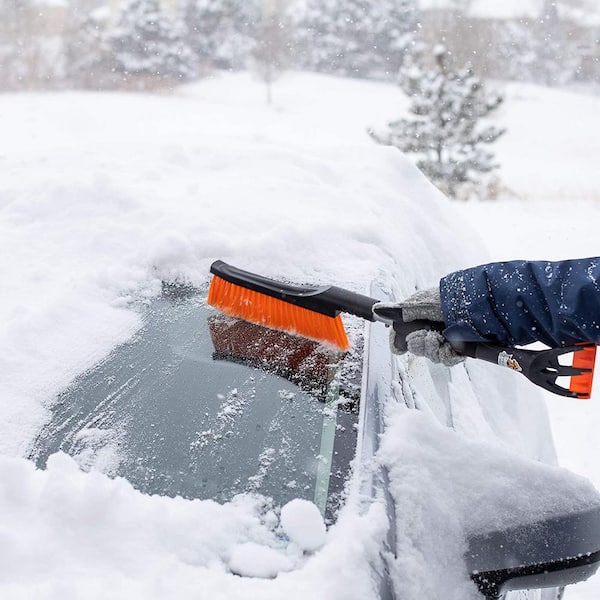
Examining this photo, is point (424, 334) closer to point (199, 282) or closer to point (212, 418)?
point (212, 418)

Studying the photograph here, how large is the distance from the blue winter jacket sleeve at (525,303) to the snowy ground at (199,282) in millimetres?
259

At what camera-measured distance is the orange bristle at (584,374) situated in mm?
1390

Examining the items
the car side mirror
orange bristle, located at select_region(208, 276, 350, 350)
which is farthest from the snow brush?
the car side mirror

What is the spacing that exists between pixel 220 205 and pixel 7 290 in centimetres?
95

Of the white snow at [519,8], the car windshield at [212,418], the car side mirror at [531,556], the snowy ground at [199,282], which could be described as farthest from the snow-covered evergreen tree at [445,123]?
the white snow at [519,8]

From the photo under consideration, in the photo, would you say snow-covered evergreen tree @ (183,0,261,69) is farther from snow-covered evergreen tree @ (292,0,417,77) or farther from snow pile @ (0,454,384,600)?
snow pile @ (0,454,384,600)

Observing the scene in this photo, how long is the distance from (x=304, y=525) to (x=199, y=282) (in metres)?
1.12

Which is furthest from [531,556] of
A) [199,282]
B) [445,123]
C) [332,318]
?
[445,123]

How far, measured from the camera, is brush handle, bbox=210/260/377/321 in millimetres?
1699

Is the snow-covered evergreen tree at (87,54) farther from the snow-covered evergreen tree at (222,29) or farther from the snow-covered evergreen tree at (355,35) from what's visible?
the snow-covered evergreen tree at (355,35)

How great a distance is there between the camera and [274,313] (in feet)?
5.93

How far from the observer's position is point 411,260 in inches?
95.9

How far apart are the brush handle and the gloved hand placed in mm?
70

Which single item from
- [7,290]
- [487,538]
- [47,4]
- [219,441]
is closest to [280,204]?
[7,290]
